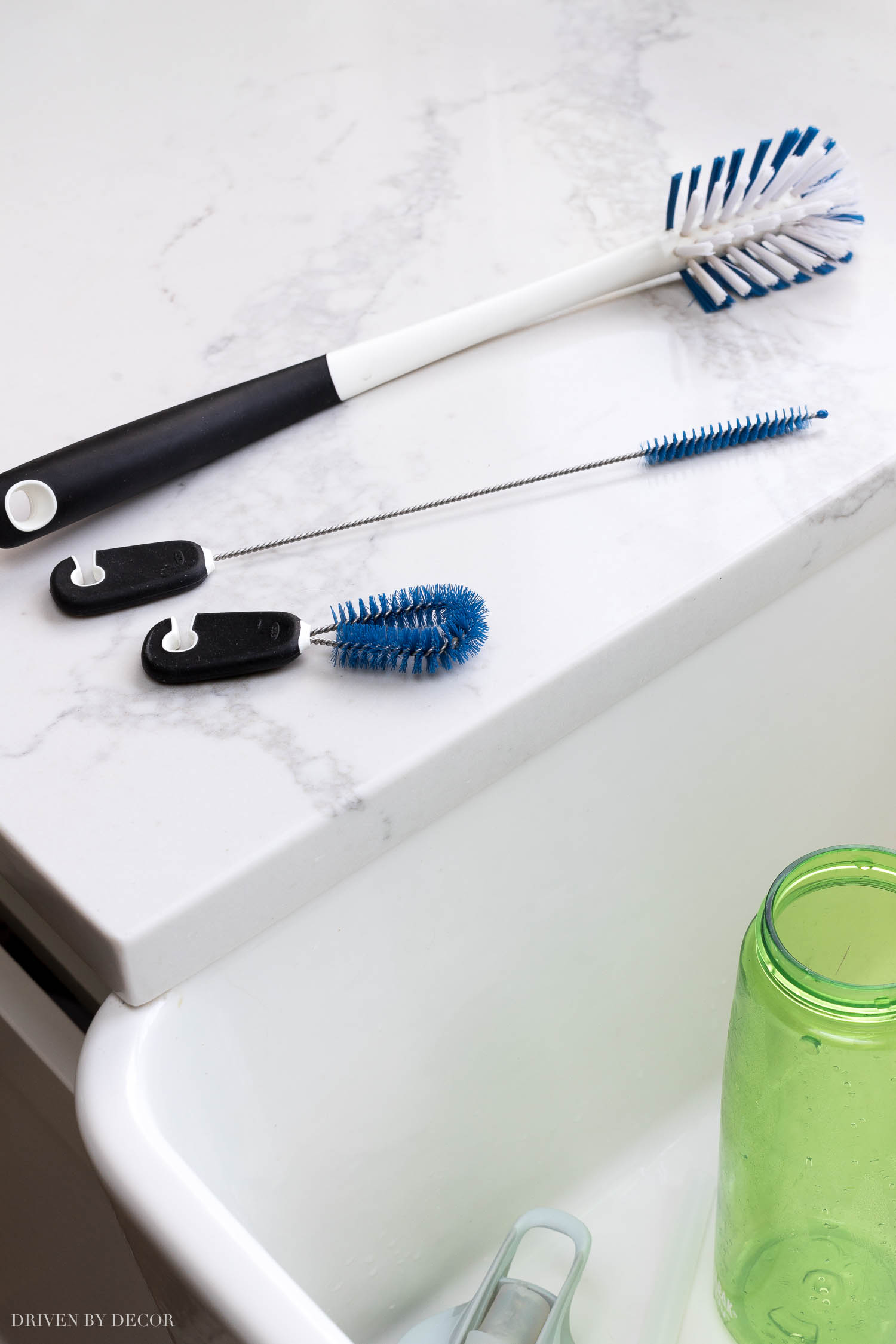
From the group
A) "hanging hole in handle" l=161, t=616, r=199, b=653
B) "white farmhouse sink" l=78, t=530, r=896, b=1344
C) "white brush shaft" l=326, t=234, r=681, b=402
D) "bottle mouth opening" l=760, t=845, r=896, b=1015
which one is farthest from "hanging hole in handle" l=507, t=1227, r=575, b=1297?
"white brush shaft" l=326, t=234, r=681, b=402

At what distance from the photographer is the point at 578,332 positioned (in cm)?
65

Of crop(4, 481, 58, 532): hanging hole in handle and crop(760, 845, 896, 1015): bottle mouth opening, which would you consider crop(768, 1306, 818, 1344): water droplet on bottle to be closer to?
crop(760, 845, 896, 1015): bottle mouth opening

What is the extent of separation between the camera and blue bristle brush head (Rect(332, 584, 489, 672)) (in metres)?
0.46

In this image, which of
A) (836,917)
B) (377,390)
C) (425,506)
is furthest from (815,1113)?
(377,390)

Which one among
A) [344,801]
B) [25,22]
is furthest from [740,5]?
[344,801]

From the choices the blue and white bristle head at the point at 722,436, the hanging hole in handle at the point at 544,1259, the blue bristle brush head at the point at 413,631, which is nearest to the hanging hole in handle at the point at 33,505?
the blue bristle brush head at the point at 413,631

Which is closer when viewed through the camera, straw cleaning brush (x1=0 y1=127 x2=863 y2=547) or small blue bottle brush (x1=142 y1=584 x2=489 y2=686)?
small blue bottle brush (x1=142 y1=584 x2=489 y2=686)

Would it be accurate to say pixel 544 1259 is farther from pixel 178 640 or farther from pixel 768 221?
pixel 768 221

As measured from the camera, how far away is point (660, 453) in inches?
21.8

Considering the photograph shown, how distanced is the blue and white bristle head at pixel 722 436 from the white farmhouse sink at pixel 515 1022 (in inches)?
2.8

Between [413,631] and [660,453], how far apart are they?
17cm

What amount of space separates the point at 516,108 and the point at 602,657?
0.52 metres

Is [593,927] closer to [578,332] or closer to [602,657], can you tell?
[602,657]

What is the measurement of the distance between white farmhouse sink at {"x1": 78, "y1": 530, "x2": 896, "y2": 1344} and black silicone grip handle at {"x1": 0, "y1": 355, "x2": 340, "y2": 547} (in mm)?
206
